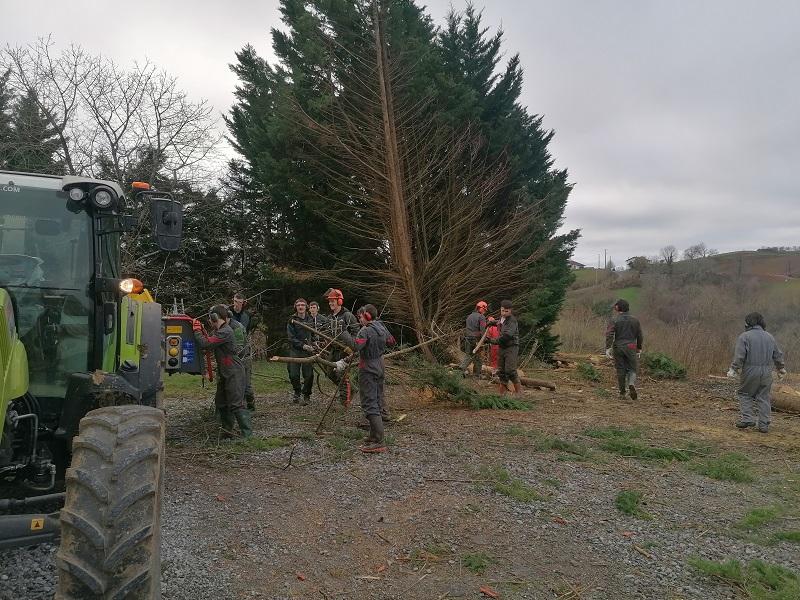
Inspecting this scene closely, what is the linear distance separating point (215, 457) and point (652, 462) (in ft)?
17.1

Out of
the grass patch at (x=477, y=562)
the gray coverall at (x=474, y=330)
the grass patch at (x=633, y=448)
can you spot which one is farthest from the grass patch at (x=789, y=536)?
the gray coverall at (x=474, y=330)

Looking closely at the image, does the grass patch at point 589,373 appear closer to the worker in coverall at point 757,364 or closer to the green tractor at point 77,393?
the worker in coverall at point 757,364

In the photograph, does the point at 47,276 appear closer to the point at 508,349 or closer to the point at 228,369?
the point at 228,369

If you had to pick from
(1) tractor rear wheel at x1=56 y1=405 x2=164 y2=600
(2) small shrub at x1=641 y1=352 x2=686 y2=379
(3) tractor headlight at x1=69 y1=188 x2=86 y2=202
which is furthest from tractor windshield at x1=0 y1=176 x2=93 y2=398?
(2) small shrub at x1=641 y1=352 x2=686 y2=379

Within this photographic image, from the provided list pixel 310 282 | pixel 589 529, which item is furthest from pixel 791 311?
pixel 589 529

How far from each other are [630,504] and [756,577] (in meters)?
1.37

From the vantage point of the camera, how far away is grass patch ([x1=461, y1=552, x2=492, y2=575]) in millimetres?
4309

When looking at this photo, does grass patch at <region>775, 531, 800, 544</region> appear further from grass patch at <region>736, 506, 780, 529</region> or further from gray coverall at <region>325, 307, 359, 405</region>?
gray coverall at <region>325, 307, 359, 405</region>

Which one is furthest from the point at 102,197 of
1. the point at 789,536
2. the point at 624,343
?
the point at 624,343

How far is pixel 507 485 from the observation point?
607 centimetres

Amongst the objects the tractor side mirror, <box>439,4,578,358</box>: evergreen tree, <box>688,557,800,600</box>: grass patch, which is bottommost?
<box>688,557,800,600</box>: grass patch

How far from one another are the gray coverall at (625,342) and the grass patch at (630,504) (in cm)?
650

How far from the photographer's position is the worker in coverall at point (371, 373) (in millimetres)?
7590

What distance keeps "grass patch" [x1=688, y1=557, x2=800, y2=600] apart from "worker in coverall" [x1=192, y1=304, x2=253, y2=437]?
5.32 metres
